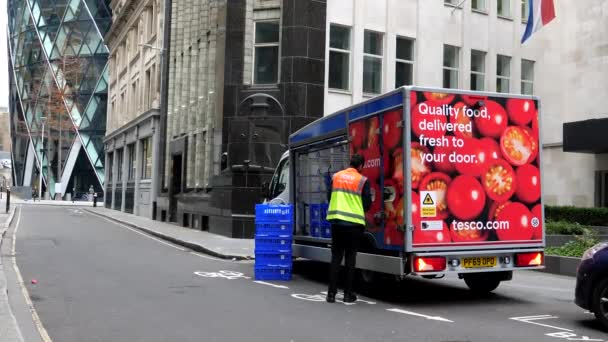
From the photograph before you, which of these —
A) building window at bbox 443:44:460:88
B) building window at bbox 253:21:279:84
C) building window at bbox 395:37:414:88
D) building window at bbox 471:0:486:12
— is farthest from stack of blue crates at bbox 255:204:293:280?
building window at bbox 471:0:486:12

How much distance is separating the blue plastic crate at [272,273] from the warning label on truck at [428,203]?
3.54 metres

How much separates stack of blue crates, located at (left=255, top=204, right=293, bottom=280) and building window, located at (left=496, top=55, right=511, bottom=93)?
17.8 m

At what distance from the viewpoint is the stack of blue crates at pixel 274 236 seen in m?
11.4

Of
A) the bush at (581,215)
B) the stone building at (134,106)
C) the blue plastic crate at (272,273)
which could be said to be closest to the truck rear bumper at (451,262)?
the blue plastic crate at (272,273)

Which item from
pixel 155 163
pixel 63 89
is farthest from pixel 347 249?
pixel 63 89

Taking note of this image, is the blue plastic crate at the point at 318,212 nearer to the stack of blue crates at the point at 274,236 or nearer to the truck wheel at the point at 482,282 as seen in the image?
the stack of blue crates at the point at 274,236

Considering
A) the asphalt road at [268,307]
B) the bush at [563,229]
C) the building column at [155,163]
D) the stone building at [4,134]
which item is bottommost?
the asphalt road at [268,307]

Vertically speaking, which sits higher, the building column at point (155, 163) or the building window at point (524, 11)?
the building window at point (524, 11)

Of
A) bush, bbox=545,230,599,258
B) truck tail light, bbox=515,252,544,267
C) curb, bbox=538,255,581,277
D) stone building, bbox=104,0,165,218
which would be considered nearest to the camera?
truck tail light, bbox=515,252,544,267

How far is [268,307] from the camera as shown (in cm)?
862

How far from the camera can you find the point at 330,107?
22.5 meters

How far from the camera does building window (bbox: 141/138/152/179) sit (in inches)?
1414

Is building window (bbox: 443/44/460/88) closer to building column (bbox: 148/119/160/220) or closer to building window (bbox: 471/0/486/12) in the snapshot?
building window (bbox: 471/0/486/12)

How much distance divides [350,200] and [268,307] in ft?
5.98
